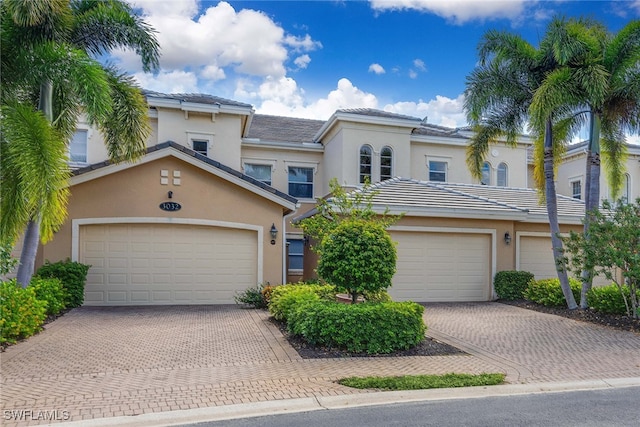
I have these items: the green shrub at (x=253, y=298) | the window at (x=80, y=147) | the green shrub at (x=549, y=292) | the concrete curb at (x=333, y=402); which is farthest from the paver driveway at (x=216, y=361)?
the window at (x=80, y=147)

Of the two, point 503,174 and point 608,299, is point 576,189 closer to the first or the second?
point 503,174

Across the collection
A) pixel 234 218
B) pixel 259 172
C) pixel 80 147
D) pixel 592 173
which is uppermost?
pixel 80 147

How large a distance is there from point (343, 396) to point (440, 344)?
356 centimetres

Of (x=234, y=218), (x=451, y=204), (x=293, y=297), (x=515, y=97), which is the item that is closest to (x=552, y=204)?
(x=451, y=204)

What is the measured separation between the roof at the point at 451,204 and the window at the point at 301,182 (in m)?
5.62

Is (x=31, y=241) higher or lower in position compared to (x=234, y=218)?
lower

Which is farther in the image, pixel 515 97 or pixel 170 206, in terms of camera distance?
pixel 170 206

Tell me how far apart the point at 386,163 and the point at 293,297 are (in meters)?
12.0

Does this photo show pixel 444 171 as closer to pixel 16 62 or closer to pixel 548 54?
pixel 548 54

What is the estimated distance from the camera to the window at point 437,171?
883 inches

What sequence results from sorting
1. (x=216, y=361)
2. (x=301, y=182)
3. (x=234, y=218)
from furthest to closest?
(x=301, y=182) < (x=234, y=218) < (x=216, y=361)

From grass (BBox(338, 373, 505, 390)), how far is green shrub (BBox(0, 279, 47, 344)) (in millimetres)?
6021

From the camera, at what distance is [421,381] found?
6.30 metres

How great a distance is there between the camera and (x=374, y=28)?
14.8 metres
